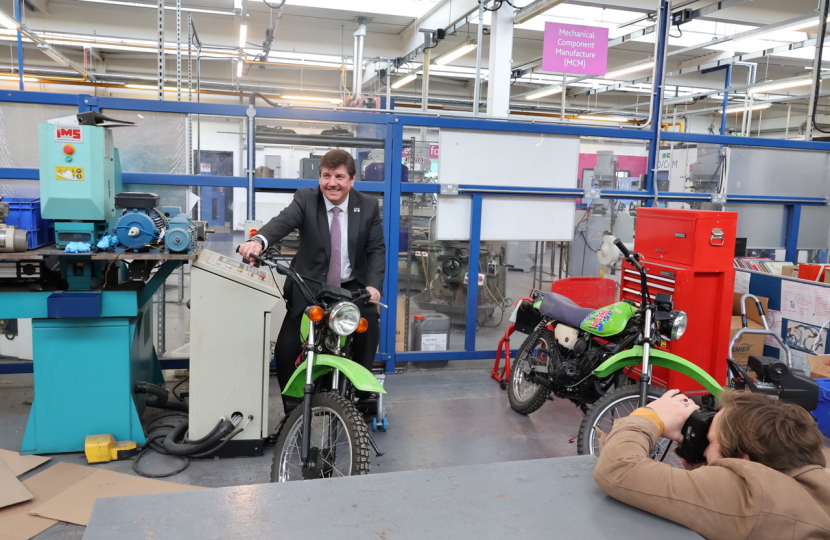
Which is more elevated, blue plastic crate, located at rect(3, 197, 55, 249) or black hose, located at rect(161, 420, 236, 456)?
blue plastic crate, located at rect(3, 197, 55, 249)

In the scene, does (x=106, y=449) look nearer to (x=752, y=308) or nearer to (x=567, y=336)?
(x=567, y=336)

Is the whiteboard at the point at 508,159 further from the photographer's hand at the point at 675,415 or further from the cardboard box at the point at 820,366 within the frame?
the photographer's hand at the point at 675,415

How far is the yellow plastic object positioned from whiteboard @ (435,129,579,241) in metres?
2.47

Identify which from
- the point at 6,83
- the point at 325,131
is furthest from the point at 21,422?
the point at 6,83

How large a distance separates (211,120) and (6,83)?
8714 mm

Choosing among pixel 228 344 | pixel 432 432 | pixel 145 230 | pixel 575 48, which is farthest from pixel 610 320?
pixel 575 48

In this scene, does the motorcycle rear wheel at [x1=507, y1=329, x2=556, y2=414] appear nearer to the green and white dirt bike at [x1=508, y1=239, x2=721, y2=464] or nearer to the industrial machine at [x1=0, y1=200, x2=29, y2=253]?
the green and white dirt bike at [x1=508, y1=239, x2=721, y2=464]

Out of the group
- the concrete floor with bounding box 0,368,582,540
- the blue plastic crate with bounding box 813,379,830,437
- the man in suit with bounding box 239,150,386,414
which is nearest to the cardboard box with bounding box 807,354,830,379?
the blue plastic crate with bounding box 813,379,830,437

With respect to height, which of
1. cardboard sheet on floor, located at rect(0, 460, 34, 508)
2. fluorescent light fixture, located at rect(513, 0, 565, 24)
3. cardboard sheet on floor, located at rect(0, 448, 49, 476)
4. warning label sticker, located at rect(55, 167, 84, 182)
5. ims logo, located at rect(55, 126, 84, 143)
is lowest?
cardboard sheet on floor, located at rect(0, 448, 49, 476)

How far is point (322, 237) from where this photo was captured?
295 cm

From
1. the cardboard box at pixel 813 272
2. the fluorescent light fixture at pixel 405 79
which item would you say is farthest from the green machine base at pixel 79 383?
the fluorescent light fixture at pixel 405 79

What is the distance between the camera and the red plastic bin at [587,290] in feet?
14.1

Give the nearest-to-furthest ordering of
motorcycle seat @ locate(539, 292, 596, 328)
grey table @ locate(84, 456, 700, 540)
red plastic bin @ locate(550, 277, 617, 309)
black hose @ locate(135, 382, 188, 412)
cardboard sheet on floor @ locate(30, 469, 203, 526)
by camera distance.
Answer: grey table @ locate(84, 456, 700, 540)
cardboard sheet on floor @ locate(30, 469, 203, 526)
black hose @ locate(135, 382, 188, 412)
motorcycle seat @ locate(539, 292, 596, 328)
red plastic bin @ locate(550, 277, 617, 309)

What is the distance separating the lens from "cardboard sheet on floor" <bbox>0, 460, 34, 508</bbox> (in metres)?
2.43
